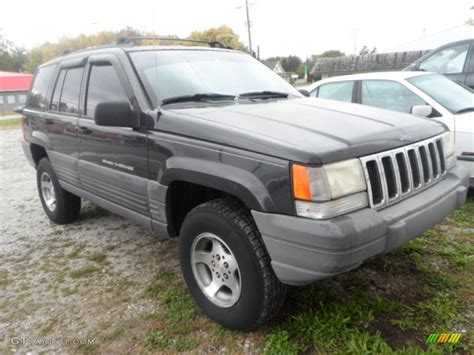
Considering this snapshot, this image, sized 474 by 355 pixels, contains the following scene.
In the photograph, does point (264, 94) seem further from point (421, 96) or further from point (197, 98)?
point (421, 96)

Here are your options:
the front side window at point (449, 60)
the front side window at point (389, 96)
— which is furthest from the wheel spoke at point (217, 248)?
the front side window at point (449, 60)

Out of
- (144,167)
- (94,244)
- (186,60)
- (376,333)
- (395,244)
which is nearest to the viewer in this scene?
(395,244)

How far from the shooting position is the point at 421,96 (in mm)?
5000

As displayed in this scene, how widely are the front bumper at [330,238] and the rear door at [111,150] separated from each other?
4.18 ft

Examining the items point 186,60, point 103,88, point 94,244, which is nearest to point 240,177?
point 186,60

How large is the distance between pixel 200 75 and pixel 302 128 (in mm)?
1267

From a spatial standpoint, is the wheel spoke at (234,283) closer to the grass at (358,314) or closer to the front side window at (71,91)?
the grass at (358,314)

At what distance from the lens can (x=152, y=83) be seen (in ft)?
10.3

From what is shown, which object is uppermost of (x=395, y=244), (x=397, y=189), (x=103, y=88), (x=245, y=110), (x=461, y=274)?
(x=103, y=88)

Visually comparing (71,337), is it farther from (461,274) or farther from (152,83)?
(461,274)

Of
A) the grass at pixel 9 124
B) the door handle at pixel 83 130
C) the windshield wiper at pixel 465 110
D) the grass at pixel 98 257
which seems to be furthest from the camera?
the grass at pixel 9 124

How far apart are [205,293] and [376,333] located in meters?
1.12

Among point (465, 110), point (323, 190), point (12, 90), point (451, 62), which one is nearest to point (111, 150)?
point (323, 190)

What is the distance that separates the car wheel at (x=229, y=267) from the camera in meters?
2.36
